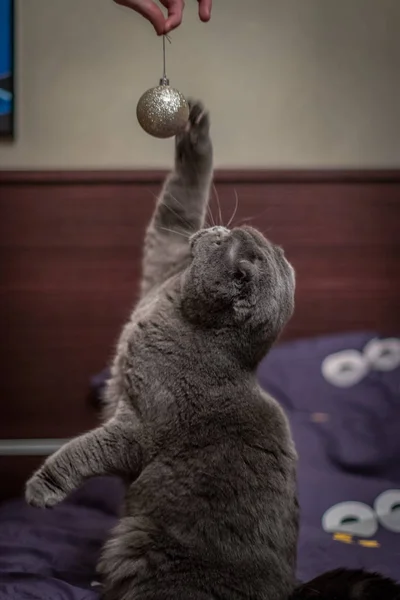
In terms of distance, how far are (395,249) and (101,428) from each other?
116cm

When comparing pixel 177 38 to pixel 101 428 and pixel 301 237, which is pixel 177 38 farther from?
pixel 101 428

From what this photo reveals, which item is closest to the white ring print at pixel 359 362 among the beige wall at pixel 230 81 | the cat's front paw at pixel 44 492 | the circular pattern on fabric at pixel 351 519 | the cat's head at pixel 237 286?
the circular pattern on fabric at pixel 351 519

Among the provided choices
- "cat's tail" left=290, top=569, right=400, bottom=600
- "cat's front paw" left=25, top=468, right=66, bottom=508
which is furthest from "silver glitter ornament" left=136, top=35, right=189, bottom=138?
"cat's tail" left=290, top=569, right=400, bottom=600

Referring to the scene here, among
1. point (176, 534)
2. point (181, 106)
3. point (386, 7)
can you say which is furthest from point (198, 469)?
point (386, 7)

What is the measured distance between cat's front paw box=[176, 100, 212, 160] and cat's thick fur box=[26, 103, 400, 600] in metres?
0.22

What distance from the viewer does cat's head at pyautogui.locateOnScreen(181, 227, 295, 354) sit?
105cm

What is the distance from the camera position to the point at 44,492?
3.26 feet

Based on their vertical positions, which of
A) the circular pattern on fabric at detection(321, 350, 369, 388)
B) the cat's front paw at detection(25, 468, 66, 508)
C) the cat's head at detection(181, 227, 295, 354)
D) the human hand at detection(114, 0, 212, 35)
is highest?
the human hand at detection(114, 0, 212, 35)

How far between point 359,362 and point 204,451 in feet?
2.54

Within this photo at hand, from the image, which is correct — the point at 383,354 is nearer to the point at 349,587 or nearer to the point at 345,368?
the point at 345,368

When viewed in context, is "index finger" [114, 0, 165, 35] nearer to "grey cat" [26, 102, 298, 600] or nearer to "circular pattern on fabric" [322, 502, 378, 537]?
"grey cat" [26, 102, 298, 600]

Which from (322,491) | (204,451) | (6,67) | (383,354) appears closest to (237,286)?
(204,451)

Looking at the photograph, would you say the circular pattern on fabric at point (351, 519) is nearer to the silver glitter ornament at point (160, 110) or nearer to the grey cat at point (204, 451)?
the grey cat at point (204, 451)

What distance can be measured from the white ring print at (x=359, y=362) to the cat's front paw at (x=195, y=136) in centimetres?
68
